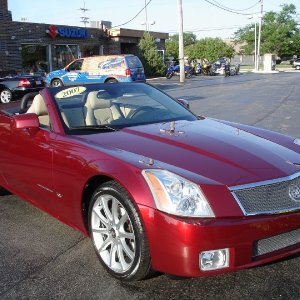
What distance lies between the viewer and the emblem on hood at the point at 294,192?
3.16 metres

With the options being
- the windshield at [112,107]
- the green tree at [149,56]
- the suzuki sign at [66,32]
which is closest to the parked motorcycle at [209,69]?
the green tree at [149,56]

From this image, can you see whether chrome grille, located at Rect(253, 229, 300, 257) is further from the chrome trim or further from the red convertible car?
the chrome trim

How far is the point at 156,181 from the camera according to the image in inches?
120

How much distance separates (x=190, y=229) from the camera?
284 cm

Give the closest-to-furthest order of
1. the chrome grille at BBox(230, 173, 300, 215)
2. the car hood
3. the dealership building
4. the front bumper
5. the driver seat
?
1. the front bumper
2. the chrome grille at BBox(230, 173, 300, 215)
3. the car hood
4. the driver seat
5. the dealership building

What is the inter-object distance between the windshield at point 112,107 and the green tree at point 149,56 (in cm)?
3432

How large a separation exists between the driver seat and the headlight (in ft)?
5.52

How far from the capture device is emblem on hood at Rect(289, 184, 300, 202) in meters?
3.16

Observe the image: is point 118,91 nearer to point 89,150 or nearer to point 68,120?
point 68,120

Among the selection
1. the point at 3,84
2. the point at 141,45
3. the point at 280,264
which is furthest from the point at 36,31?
the point at 280,264

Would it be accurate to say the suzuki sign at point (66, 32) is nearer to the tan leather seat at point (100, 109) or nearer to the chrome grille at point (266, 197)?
the tan leather seat at point (100, 109)

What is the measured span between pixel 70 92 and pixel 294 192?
7.98 feet

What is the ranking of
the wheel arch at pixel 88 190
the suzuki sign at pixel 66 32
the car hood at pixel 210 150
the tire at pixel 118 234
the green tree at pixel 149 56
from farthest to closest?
the green tree at pixel 149 56
the suzuki sign at pixel 66 32
the wheel arch at pixel 88 190
the car hood at pixel 210 150
the tire at pixel 118 234

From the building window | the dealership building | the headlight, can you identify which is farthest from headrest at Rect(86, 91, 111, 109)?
the building window
